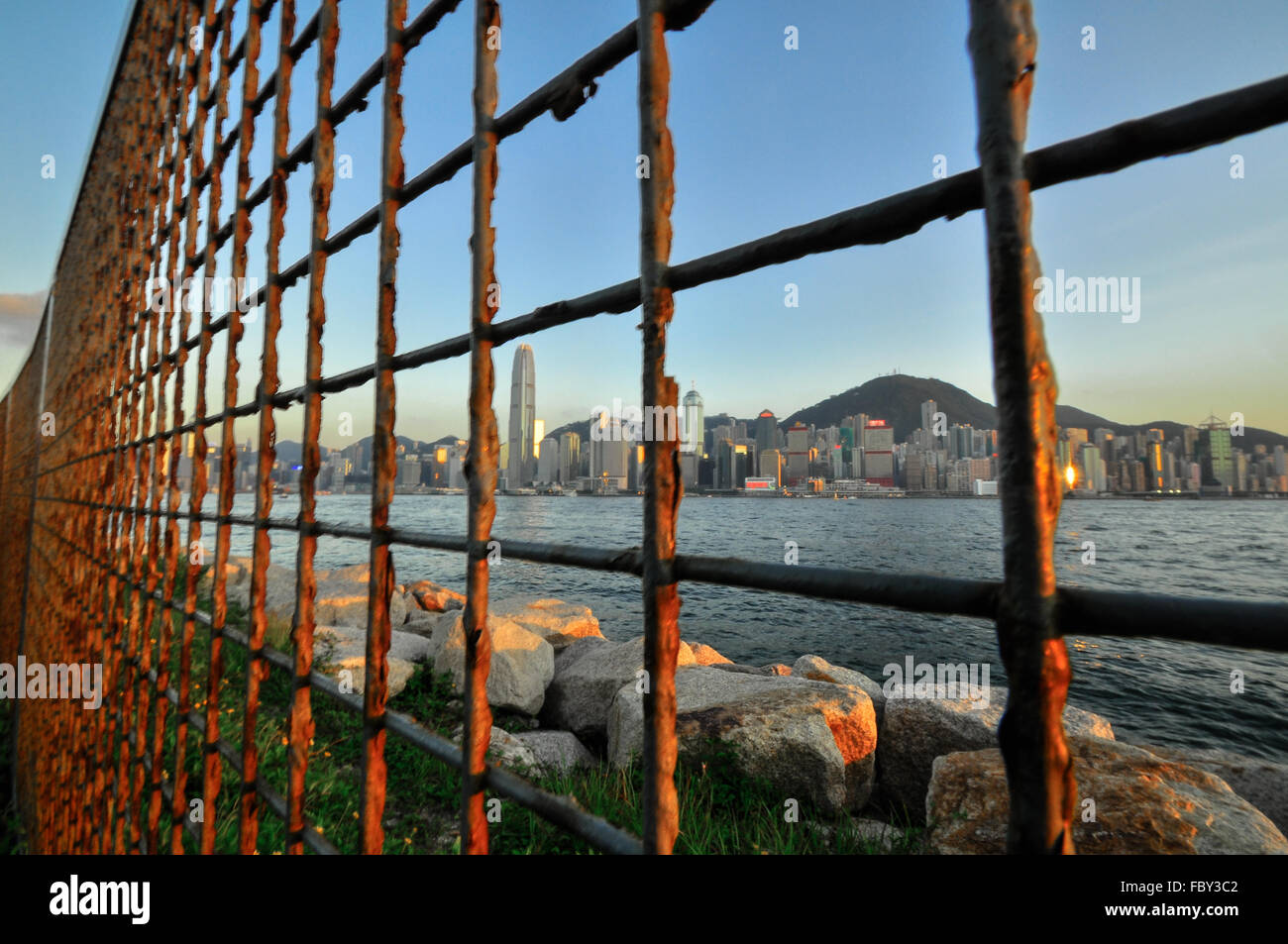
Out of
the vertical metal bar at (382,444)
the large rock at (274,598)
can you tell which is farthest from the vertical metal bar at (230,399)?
the large rock at (274,598)

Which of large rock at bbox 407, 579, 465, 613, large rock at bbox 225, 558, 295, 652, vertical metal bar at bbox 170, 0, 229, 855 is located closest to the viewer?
vertical metal bar at bbox 170, 0, 229, 855

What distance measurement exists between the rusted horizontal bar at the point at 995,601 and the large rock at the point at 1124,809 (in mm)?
3299

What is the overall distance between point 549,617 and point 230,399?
26.9ft

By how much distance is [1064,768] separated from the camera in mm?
479

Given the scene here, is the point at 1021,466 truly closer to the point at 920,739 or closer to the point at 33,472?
the point at 920,739

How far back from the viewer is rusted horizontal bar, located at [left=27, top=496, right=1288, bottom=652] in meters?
0.40

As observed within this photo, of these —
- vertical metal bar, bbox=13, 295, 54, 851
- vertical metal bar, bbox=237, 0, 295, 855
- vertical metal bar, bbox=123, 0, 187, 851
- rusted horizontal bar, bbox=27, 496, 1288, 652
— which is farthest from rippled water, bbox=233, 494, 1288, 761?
vertical metal bar, bbox=13, 295, 54, 851

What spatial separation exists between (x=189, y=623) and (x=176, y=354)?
44.0 inches

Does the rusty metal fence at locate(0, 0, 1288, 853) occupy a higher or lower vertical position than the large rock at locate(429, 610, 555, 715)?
higher

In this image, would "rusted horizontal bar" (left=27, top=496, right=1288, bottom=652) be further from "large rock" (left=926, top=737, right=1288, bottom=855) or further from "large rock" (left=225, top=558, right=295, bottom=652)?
"large rock" (left=225, top=558, right=295, bottom=652)

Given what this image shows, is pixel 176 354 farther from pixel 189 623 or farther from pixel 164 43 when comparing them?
pixel 164 43

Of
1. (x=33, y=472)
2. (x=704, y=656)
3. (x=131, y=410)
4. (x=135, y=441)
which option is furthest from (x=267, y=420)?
(x=704, y=656)

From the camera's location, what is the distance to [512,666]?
→ 6680 millimetres

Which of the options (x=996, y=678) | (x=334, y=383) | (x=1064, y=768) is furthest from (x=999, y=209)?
(x=996, y=678)
